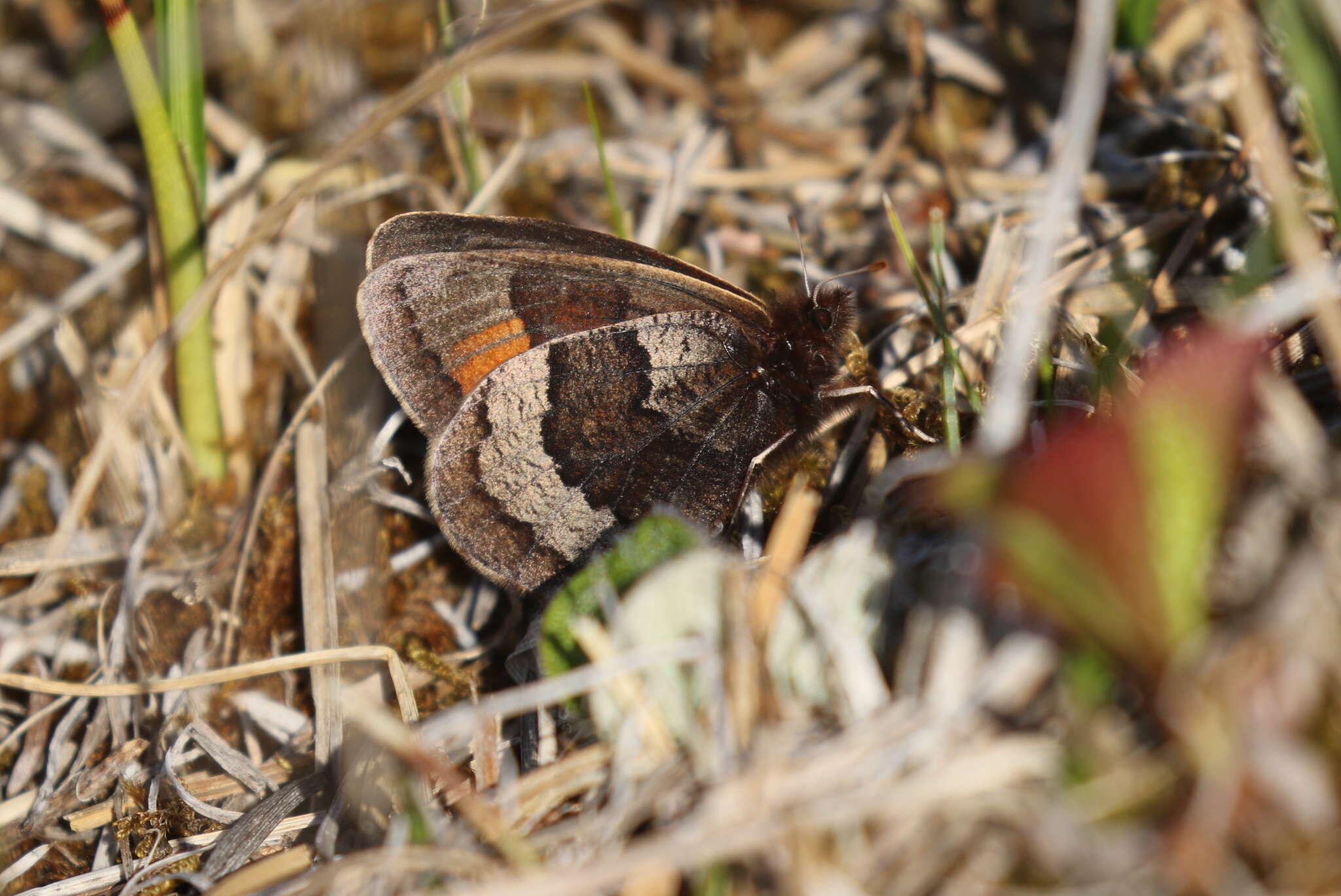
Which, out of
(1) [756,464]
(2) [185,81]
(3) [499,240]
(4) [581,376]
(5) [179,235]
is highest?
(2) [185,81]

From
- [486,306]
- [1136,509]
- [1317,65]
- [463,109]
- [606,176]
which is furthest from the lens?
[463,109]

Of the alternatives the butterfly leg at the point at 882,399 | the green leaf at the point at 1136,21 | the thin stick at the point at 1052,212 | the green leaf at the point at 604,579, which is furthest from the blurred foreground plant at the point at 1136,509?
the green leaf at the point at 1136,21

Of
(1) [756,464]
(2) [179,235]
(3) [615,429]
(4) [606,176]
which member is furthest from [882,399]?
(2) [179,235]

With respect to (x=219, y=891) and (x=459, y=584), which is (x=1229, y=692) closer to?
(x=219, y=891)

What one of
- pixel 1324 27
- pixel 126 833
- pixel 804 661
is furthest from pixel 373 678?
pixel 1324 27

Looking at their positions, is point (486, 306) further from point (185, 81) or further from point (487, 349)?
point (185, 81)

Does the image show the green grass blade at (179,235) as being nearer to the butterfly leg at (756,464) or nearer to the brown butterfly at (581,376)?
the brown butterfly at (581,376)

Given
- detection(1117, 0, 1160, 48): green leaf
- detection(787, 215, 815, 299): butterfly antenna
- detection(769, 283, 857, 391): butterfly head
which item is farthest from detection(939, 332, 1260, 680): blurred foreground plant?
detection(1117, 0, 1160, 48): green leaf
